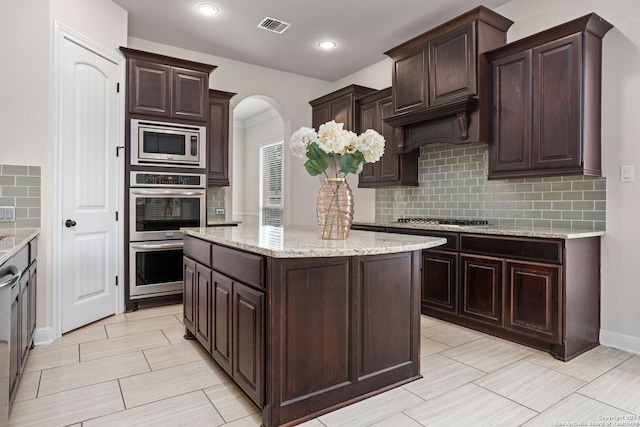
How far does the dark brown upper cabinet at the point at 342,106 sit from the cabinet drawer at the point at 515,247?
7.42 ft

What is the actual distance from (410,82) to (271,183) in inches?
181

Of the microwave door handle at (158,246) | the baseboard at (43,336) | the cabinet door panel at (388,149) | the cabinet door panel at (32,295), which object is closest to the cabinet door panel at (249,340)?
the cabinet door panel at (32,295)

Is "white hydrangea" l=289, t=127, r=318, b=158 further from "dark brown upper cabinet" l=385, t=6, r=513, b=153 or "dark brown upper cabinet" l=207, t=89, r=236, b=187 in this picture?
"dark brown upper cabinet" l=207, t=89, r=236, b=187

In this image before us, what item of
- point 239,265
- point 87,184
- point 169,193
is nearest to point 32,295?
point 87,184

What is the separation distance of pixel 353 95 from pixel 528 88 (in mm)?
2254

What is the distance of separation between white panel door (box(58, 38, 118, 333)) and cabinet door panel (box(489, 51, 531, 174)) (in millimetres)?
3465

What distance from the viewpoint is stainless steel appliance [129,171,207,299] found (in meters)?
3.80

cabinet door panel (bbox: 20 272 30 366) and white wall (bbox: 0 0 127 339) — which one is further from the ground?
white wall (bbox: 0 0 127 339)

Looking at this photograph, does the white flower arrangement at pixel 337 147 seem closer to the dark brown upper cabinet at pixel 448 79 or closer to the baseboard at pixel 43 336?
the dark brown upper cabinet at pixel 448 79

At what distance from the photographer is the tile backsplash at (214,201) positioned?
498cm

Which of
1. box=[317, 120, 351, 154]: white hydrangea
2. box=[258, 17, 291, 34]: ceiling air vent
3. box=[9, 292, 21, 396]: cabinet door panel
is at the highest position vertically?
box=[258, 17, 291, 34]: ceiling air vent

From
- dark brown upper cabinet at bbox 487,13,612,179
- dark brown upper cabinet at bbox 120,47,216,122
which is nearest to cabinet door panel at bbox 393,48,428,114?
dark brown upper cabinet at bbox 487,13,612,179

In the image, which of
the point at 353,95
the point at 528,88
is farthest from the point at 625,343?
the point at 353,95

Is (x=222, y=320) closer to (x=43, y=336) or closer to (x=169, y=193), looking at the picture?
(x=43, y=336)
